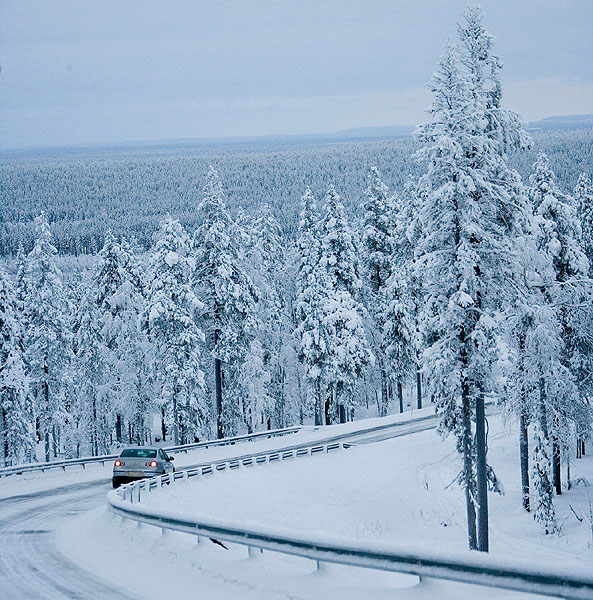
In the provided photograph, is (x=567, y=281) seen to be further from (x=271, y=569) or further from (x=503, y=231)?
(x=271, y=569)

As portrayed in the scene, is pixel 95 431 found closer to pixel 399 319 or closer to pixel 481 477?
pixel 399 319

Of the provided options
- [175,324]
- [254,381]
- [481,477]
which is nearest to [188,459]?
[175,324]

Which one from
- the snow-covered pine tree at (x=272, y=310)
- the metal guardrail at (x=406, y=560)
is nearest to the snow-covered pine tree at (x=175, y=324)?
the snow-covered pine tree at (x=272, y=310)

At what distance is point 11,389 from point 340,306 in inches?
881

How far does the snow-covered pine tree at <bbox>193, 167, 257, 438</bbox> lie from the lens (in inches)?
1688

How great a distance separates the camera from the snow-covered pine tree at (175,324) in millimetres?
43156

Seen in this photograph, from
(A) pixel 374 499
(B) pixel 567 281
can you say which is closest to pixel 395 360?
(A) pixel 374 499

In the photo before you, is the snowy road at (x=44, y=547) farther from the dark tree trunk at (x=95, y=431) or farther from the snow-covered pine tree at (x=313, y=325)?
the dark tree trunk at (x=95, y=431)

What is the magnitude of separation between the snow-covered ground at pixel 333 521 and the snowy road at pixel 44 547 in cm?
47

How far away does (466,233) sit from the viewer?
20828 mm

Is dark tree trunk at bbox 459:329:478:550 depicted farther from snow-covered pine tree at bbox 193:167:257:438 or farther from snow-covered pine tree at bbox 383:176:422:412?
snow-covered pine tree at bbox 383:176:422:412

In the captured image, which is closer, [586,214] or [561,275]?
[561,275]

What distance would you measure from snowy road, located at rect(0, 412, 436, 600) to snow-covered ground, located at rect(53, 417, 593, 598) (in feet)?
1.54

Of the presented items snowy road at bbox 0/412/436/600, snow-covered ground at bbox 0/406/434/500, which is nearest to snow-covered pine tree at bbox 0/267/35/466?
snow-covered ground at bbox 0/406/434/500
